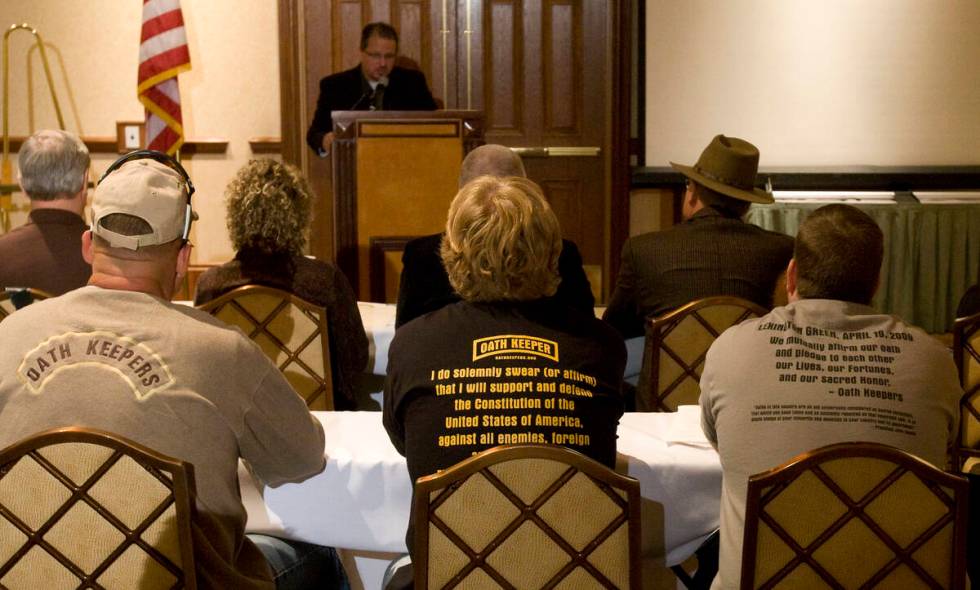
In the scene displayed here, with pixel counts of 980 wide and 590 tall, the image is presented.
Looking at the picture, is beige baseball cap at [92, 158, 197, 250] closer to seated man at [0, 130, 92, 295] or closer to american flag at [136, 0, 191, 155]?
seated man at [0, 130, 92, 295]

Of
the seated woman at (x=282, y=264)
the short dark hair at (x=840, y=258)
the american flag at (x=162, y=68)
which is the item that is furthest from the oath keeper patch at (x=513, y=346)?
the american flag at (x=162, y=68)

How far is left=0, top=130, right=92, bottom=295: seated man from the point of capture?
122 inches

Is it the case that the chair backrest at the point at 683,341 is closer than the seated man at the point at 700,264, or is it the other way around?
the chair backrest at the point at 683,341

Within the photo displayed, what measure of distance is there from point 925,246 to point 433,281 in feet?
14.2

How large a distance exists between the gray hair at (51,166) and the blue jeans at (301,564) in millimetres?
1620

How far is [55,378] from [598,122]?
17.2 ft

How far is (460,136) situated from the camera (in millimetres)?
4676

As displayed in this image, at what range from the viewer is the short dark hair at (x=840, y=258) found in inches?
75.1

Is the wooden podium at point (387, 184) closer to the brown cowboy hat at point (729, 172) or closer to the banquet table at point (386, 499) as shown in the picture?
the brown cowboy hat at point (729, 172)

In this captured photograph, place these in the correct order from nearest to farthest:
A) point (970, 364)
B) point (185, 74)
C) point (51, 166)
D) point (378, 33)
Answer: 1. point (970, 364)
2. point (51, 166)
3. point (378, 33)
4. point (185, 74)

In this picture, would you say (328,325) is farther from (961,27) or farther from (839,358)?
(961,27)

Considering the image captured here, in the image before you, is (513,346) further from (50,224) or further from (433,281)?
(50,224)

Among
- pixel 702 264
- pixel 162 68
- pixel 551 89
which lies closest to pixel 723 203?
pixel 702 264

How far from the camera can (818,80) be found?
22.4 ft
